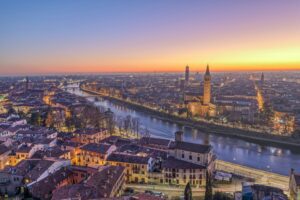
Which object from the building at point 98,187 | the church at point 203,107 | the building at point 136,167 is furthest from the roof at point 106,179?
the church at point 203,107

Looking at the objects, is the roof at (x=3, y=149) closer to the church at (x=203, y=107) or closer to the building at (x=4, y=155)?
the building at (x=4, y=155)

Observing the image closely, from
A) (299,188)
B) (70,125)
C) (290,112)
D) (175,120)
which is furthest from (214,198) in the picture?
(290,112)

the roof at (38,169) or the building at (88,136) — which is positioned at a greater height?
the roof at (38,169)

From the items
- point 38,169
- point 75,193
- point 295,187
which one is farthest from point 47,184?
point 295,187

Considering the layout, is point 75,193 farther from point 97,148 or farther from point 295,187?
point 295,187

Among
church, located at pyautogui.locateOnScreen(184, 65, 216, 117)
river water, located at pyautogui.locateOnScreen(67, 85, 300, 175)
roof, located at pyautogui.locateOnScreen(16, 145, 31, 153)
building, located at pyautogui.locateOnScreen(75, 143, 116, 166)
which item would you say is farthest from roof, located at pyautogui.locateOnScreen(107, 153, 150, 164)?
church, located at pyautogui.locateOnScreen(184, 65, 216, 117)

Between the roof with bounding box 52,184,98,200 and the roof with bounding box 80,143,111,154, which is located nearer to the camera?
the roof with bounding box 52,184,98,200

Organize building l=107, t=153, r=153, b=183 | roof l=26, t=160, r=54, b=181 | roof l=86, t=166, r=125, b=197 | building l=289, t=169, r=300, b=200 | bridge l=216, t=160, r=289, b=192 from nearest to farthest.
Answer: roof l=86, t=166, r=125, b=197 < building l=289, t=169, r=300, b=200 < roof l=26, t=160, r=54, b=181 < bridge l=216, t=160, r=289, b=192 < building l=107, t=153, r=153, b=183

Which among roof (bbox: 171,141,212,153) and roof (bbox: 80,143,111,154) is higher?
roof (bbox: 171,141,212,153)

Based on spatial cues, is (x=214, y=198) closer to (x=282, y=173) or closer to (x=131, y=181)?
(x=131, y=181)

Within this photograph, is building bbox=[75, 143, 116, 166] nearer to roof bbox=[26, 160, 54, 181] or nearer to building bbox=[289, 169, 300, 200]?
roof bbox=[26, 160, 54, 181]
